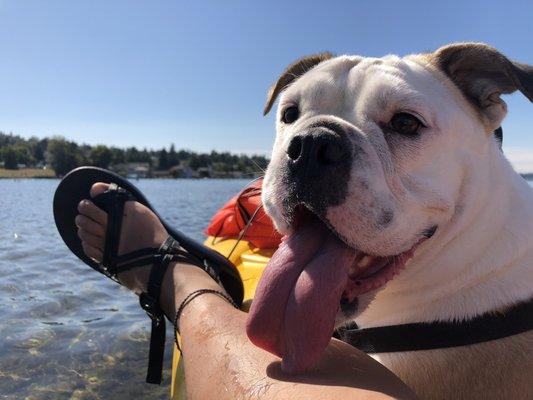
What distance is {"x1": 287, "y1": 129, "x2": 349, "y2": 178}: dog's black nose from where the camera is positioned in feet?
6.82

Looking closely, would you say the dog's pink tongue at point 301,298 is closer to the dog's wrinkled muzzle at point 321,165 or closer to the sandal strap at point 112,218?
the dog's wrinkled muzzle at point 321,165

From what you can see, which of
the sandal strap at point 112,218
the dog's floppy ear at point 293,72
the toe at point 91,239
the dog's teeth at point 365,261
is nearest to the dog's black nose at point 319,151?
the dog's teeth at point 365,261

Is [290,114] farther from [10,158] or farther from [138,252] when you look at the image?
[10,158]

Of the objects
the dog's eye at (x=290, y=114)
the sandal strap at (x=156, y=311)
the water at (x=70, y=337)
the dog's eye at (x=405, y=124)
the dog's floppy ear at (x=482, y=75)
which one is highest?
the dog's floppy ear at (x=482, y=75)

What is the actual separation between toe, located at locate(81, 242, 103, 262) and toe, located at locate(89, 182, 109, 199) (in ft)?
1.41

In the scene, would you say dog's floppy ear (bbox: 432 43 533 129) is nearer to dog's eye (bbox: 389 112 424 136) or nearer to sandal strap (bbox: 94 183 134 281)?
dog's eye (bbox: 389 112 424 136)

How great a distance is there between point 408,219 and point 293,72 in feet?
4.89

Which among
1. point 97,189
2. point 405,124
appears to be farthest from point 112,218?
point 405,124

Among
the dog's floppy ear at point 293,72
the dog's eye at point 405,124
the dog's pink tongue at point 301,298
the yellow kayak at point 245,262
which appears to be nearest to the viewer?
the dog's pink tongue at point 301,298

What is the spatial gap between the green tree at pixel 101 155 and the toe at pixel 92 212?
4517 inches

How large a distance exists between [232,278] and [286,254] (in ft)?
5.93

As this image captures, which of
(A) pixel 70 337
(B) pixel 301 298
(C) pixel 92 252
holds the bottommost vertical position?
(A) pixel 70 337

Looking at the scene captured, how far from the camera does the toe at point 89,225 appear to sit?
4.21 meters

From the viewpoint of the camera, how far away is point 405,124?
238 centimetres
